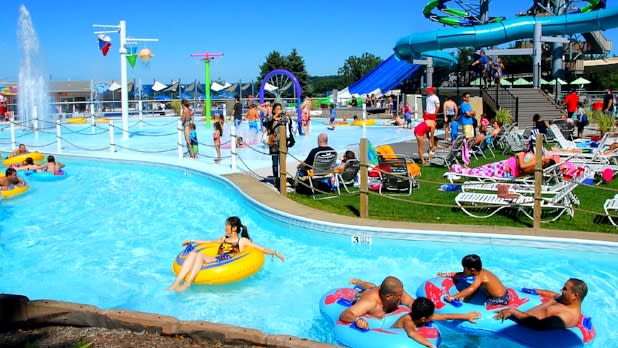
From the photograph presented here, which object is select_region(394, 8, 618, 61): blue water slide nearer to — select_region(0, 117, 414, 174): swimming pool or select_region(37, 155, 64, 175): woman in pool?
select_region(0, 117, 414, 174): swimming pool

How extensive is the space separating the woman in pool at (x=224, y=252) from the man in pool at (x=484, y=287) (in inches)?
85.3

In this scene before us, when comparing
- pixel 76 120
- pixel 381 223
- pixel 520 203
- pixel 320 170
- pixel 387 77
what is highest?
pixel 387 77

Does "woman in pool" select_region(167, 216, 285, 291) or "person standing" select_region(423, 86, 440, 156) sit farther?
"person standing" select_region(423, 86, 440, 156)

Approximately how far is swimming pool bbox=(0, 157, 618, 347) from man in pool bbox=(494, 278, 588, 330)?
1.16ft

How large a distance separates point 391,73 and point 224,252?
100 ft

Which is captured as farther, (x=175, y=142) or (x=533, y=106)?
(x=533, y=106)

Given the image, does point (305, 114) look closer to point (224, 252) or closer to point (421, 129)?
point (421, 129)

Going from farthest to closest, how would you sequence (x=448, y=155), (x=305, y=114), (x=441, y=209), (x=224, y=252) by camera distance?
(x=305, y=114) < (x=448, y=155) < (x=441, y=209) < (x=224, y=252)

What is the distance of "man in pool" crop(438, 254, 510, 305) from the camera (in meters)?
4.95

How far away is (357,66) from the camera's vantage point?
7888 centimetres

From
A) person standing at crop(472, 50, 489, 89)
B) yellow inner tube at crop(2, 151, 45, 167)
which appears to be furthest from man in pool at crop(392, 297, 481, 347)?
person standing at crop(472, 50, 489, 89)

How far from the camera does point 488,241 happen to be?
7016 millimetres

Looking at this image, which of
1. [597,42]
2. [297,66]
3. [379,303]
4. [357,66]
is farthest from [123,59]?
[357,66]

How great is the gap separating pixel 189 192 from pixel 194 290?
5416 mm
